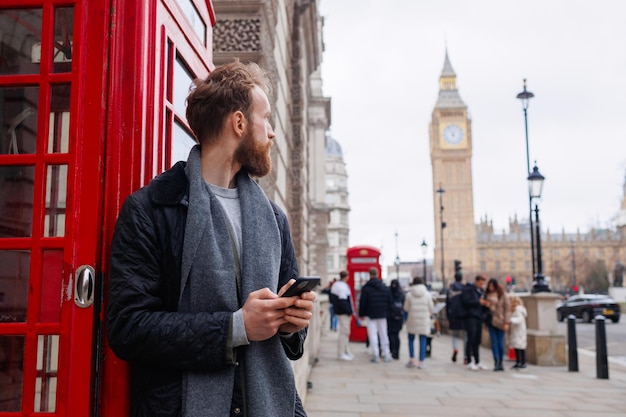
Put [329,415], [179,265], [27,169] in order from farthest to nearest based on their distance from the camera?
1. [329,415]
2. [27,169]
3. [179,265]

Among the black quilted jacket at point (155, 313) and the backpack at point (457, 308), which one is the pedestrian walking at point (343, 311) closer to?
the backpack at point (457, 308)

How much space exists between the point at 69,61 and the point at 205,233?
0.77 metres

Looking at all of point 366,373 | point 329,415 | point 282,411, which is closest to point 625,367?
point 366,373

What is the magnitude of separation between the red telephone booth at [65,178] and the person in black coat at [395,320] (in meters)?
10.9

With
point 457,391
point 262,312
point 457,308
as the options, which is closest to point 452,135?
point 457,308

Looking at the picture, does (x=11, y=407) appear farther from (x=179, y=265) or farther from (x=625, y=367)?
(x=625, y=367)

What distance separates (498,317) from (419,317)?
149 centimetres

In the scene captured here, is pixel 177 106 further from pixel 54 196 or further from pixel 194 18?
pixel 54 196

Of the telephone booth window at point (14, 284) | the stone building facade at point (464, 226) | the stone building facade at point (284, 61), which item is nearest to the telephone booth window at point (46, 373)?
the telephone booth window at point (14, 284)

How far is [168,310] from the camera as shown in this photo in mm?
1778

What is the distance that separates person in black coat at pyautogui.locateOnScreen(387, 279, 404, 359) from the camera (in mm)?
12595

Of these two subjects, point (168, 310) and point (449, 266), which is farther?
point (449, 266)

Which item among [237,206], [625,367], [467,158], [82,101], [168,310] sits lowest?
[625,367]

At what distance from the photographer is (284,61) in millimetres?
10086
